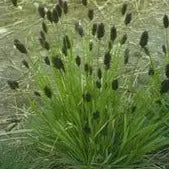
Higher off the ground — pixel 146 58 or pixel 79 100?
pixel 79 100

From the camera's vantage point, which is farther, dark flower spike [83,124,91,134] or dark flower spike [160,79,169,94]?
dark flower spike [83,124,91,134]

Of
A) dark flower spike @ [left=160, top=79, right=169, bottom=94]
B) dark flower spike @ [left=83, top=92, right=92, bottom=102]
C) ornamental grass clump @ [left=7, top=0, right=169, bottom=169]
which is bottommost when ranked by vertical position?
ornamental grass clump @ [left=7, top=0, right=169, bottom=169]

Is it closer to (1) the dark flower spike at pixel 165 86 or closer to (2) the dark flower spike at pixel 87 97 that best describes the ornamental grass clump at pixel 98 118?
(2) the dark flower spike at pixel 87 97

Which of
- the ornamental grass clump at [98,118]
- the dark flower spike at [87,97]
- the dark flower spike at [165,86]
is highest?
the dark flower spike at [165,86]

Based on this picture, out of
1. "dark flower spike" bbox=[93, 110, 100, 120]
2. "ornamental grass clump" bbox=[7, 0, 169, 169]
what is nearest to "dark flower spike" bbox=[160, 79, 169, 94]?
"ornamental grass clump" bbox=[7, 0, 169, 169]

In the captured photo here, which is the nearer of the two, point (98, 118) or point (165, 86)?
point (165, 86)

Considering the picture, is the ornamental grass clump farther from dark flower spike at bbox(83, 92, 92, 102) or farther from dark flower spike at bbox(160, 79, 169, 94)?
dark flower spike at bbox(160, 79, 169, 94)

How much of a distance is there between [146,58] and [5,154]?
1.42 meters

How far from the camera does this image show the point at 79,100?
2.59m

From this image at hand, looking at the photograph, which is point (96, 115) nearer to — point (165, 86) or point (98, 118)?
point (98, 118)

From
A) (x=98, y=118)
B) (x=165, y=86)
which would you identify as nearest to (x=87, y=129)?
(x=98, y=118)

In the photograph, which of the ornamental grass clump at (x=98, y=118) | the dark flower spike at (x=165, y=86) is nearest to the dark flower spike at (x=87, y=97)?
the ornamental grass clump at (x=98, y=118)

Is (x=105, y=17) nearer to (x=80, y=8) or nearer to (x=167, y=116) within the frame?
(x=80, y=8)

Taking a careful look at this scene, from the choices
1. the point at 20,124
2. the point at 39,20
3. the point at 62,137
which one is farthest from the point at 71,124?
the point at 39,20
